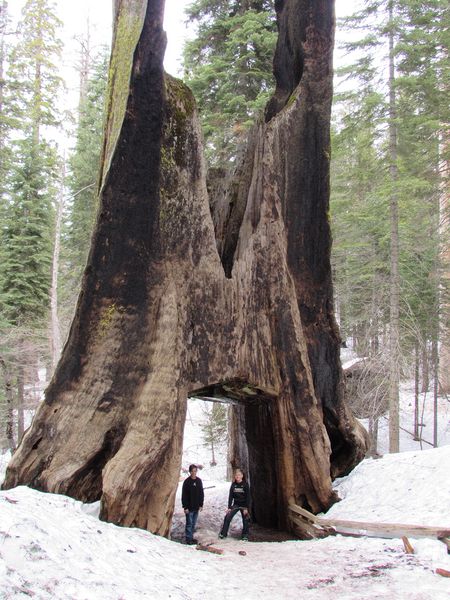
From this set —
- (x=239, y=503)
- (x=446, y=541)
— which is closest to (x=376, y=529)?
(x=446, y=541)

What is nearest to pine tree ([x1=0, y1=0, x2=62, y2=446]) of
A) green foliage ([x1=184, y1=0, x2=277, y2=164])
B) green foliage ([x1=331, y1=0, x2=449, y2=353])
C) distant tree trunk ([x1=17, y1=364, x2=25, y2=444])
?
distant tree trunk ([x1=17, y1=364, x2=25, y2=444])

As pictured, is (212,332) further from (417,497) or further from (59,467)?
(417,497)

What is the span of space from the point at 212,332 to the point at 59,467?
2919 millimetres

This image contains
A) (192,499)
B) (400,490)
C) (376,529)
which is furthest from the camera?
(192,499)

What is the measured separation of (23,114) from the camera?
22547 millimetres

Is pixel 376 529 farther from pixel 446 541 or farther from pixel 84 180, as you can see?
pixel 84 180

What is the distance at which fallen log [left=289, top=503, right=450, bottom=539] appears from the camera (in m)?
5.96

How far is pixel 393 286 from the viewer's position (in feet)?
49.6

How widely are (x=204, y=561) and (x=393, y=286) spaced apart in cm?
1111

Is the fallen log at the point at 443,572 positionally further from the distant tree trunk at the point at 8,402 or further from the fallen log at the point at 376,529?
the distant tree trunk at the point at 8,402

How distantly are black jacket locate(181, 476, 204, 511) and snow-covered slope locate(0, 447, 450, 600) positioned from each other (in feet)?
2.79

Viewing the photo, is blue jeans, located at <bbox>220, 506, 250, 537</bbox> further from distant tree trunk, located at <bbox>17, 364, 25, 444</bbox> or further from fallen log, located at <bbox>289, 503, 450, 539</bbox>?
distant tree trunk, located at <bbox>17, 364, 25, 444</bbox>

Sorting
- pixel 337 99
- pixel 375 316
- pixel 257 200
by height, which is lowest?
pixel 375 316

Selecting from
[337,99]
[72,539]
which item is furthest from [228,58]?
[72,539]
